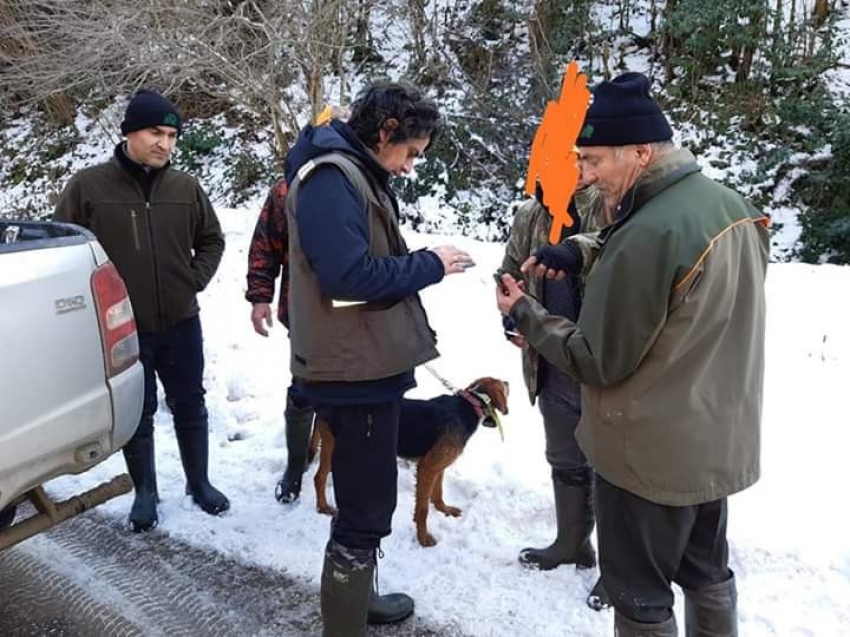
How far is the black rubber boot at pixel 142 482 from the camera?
3.77 meters

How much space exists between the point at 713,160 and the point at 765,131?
80 centimetres

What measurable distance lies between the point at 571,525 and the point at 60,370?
6.83ft

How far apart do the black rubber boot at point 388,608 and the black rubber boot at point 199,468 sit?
118 cm

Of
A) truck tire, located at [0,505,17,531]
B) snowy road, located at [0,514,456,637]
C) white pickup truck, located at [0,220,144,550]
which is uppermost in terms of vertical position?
white pickup truck, located at [0,220,144,550]

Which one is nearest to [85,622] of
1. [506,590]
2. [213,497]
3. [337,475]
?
[213,497]

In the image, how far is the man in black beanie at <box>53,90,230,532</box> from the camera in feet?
11.5

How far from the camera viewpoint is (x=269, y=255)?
3660mm

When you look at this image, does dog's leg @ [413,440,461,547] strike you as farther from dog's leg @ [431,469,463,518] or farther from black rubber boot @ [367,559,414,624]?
black rubber boot @ [367,559,414,624]

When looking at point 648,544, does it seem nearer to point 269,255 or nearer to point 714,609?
point 714,609

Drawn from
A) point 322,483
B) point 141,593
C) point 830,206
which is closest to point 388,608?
point 322,483

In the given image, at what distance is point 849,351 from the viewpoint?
4797 millimetres

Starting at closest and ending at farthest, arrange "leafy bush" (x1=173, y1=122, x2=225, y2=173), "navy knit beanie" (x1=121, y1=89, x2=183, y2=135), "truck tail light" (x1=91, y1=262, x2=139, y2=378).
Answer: "truck tail light" (x1=91, y1=262, x2=139, y2=378) < "navy knit beanie" (x1=121, y1=89, x2=183, y2=135) < "leafy bush" (x1=173, y1=122, x2=225, y2=173)

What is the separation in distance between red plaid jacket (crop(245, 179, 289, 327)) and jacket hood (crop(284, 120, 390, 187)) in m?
1.10

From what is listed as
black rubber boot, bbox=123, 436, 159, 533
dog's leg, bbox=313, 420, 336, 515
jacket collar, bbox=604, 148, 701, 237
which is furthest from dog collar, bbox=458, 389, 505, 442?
jacket collar, bbox=604, 148, 701, 237
